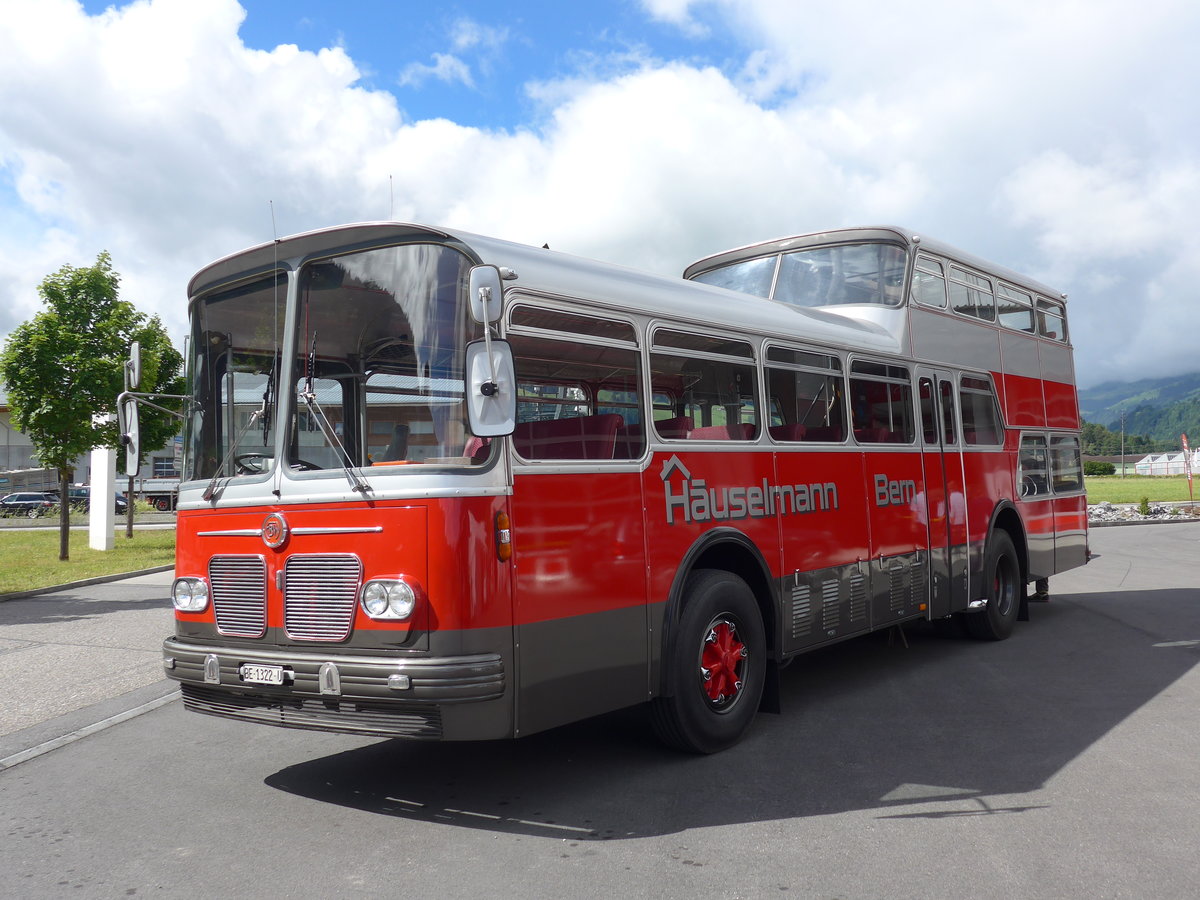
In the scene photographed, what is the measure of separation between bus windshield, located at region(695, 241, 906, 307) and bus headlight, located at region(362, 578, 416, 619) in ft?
17.3

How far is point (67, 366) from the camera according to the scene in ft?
67.8

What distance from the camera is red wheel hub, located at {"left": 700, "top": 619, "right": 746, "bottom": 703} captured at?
6.19m

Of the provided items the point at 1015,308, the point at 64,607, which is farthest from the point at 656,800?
the point at 64,607

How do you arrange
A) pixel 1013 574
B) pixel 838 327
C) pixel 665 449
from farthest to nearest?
pixel 1013 574 → pixel 838 327 → pixel 665 449

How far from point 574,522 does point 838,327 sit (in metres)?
3.65

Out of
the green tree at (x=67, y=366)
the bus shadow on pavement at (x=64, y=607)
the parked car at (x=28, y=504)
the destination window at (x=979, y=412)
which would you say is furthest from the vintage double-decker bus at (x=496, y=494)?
the parked car at (x=28, y=504)

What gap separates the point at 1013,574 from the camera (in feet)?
35.0

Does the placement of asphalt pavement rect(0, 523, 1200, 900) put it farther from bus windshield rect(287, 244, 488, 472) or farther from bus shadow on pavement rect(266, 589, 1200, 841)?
bus windshield rect(287, 244, 488, 472)

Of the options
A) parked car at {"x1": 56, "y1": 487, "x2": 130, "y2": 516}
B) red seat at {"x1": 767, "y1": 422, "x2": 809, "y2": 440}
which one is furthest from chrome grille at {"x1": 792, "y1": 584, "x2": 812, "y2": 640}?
parked car at {"x1": 56, "y1": 487, "x2": 130, "y2": 516}

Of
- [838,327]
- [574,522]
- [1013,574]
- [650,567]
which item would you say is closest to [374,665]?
[574,522]

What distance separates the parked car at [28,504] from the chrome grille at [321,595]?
170 ft

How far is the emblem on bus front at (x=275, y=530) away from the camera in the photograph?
520 centimetres

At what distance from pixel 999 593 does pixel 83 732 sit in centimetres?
819

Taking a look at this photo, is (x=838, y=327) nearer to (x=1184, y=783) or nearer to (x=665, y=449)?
(x=665, y=449)
